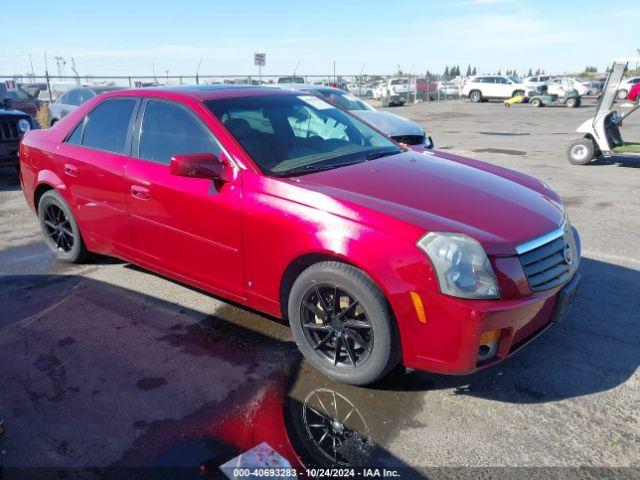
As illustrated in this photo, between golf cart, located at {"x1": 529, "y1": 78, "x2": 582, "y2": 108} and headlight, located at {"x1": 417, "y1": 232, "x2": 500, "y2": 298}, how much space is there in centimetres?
3178

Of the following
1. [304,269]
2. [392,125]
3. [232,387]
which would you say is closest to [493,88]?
[392,125]

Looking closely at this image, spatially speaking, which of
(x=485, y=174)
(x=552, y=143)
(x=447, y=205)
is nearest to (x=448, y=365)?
(x=447, y=205)

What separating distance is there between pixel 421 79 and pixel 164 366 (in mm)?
37251

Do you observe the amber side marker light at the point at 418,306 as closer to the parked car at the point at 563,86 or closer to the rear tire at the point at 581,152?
the rear tire at the point at 581,152

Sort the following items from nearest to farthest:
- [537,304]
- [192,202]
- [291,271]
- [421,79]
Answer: [537,304], [291,271], [192,202], [421,79]

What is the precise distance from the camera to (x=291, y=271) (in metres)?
3.13

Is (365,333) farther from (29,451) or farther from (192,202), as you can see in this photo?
(29,451)

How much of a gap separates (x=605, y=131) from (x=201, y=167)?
370 inches

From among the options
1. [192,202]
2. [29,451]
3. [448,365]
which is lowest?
[29,451]

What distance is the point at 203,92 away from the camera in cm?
394

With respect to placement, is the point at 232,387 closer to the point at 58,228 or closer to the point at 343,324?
the point at 343,324

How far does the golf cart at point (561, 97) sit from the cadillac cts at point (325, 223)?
30.1 meters

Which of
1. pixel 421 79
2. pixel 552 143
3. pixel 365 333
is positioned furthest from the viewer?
pixel 421 79

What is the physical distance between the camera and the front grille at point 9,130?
9.00 meters
